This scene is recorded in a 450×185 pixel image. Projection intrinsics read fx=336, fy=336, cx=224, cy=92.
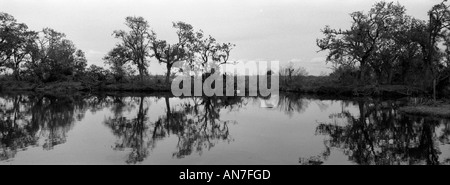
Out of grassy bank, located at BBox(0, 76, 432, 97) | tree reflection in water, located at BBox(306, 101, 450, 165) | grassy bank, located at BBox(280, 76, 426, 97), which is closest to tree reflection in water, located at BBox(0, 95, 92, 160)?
tree reflection in water, located at BBox(306, 101, 450, 165)

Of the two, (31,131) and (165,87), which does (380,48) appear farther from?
(31,131)

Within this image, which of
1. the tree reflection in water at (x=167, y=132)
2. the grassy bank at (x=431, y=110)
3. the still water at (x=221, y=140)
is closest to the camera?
the still water at (x=221, y=140)

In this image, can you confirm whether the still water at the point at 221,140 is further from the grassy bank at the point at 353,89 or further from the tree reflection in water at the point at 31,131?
the grassy bank at the point at 353,89

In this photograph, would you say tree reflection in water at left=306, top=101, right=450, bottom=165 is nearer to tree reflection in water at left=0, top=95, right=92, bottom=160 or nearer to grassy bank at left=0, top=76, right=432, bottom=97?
tree reflection in water at left=0, top=95, right=92, bottom=160

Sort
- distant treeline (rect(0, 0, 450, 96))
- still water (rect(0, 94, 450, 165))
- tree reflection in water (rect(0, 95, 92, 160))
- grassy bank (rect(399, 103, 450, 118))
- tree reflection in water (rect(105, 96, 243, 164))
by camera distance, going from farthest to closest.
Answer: distant treeline (rect(0, 0, 450, 96)) → grassy bank (rect(399, 103, 450, 118)) → tree reflection in water (rect(0, 95, 92, 160)) → tree reflection in water (rect(105, 96, 243, 164)) → still water (rect(0, 94, 450, 165))

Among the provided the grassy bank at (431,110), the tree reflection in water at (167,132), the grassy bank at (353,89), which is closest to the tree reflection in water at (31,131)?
the tree reflection in water at (167,132)

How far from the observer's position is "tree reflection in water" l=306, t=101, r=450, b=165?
11302mm

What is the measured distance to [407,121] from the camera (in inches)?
779

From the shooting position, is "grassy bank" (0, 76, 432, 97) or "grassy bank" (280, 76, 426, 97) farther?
"grassy bank" (0, 76, 432, 97)

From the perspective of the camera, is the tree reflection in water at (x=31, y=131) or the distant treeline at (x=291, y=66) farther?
the distant treeline at (x=291, y=66)

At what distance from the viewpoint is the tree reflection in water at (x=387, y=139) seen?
11.3m

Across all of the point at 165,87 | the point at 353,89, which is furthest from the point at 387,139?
the point at 165,87
